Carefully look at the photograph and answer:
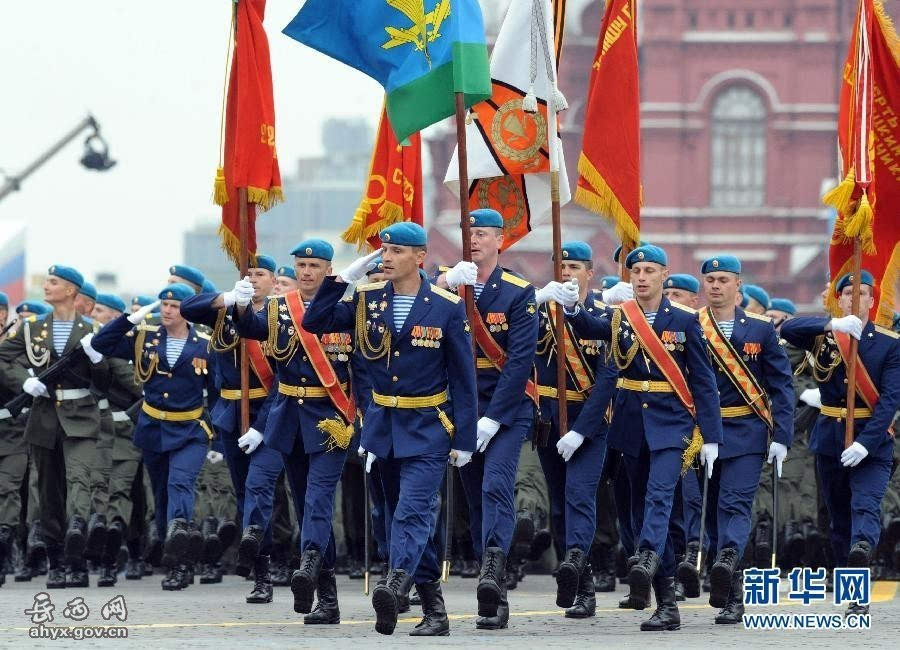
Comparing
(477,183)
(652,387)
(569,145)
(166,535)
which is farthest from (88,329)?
(569,145)

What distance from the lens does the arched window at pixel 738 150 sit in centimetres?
5625

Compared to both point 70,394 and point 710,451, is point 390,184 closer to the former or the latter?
point 70,394

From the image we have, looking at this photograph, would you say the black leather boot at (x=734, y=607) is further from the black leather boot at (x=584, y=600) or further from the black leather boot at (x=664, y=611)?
the black leather boot at (x=584, y=600)

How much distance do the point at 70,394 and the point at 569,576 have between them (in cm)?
408

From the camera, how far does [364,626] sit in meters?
9.96

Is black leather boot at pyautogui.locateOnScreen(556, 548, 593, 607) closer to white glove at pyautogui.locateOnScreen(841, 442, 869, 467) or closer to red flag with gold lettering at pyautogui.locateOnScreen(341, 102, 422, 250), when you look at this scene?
white glove at pyautogui.locateOnScreen(841, 442, 869, 467)

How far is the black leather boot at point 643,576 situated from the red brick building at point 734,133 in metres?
44.9

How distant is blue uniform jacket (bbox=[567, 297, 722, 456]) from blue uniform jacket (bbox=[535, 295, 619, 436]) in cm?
10

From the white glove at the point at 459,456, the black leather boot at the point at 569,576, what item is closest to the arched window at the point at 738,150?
the black leather boot at the point at 569,576

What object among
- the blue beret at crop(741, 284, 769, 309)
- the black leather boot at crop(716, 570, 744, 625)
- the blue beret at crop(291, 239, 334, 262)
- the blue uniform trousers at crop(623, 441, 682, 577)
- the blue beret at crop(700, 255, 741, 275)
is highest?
the blue beret at crop(741, 284, 769, 309)

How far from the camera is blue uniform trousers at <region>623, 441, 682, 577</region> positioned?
10117mm

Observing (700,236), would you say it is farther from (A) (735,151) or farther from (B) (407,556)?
(B) (407,556)

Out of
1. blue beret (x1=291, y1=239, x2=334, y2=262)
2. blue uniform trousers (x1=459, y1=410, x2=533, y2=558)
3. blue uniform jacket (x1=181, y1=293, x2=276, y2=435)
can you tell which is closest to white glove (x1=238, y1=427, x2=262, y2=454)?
blue uniform jacket (x1=181, y1=293, x2=276, y2=435)

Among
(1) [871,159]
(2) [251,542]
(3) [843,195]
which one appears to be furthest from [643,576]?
(1) [871,159]
